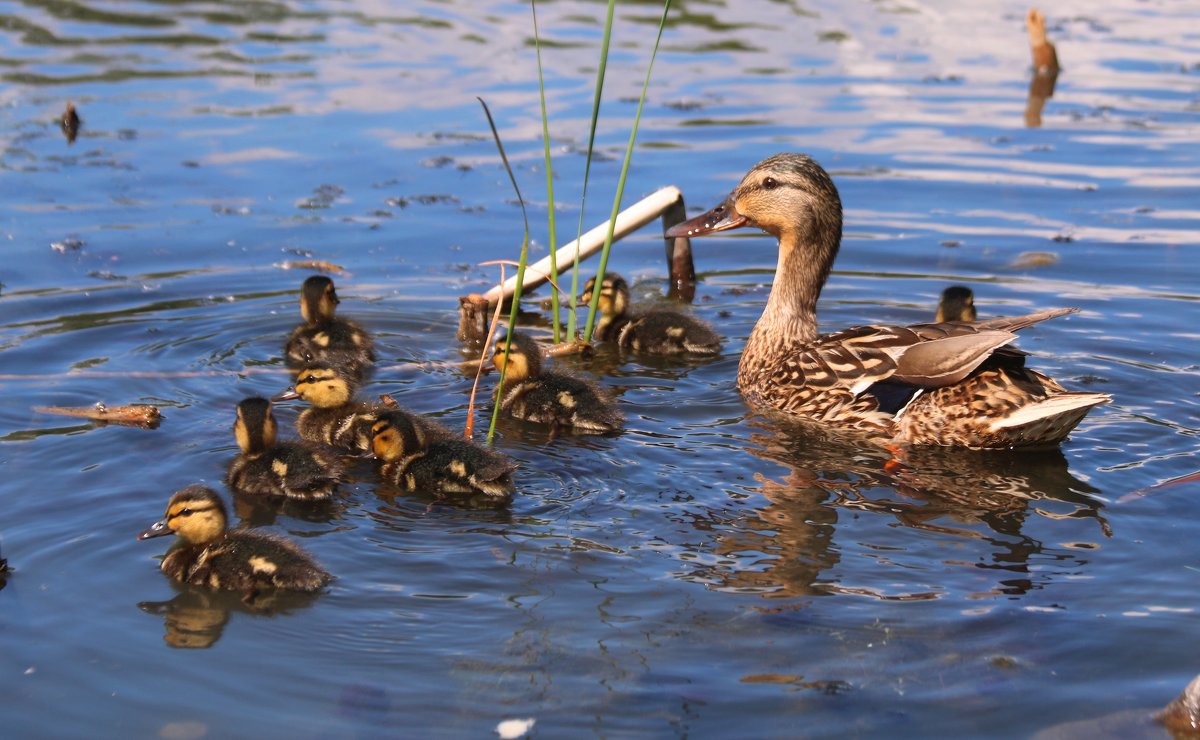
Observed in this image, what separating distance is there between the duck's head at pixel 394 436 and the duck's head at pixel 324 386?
609 mm

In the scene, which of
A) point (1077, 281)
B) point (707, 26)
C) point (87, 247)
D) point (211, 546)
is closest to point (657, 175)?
point (1077, 281)

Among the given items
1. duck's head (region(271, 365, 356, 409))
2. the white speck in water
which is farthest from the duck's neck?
the white speck in water

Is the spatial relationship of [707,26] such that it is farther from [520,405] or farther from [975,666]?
[975,666]

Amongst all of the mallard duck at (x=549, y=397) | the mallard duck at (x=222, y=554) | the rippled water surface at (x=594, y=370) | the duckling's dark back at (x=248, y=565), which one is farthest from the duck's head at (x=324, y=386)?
the duckling's dark back at (x=248, y=565)

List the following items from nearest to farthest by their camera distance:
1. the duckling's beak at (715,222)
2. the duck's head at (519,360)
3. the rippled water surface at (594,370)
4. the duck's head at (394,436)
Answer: the rippled water surface at (594,370) < the duck's head at (394,436) < the duck's head at (519,360) < the duckling's beak at (715,222)

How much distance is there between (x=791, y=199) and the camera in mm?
6848

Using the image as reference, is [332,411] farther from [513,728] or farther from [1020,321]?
[1020,321]

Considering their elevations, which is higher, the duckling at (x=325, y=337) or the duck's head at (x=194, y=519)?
the duckling at (x=325, y=337)

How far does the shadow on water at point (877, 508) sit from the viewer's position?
462 cm

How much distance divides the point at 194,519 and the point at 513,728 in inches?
58.4

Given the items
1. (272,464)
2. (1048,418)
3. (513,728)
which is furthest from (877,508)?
(272,464)

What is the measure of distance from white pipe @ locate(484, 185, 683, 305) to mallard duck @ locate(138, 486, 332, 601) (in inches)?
117

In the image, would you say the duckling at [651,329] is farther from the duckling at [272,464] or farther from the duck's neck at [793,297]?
the duckling at [272,464]

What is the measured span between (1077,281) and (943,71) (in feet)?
17.4
